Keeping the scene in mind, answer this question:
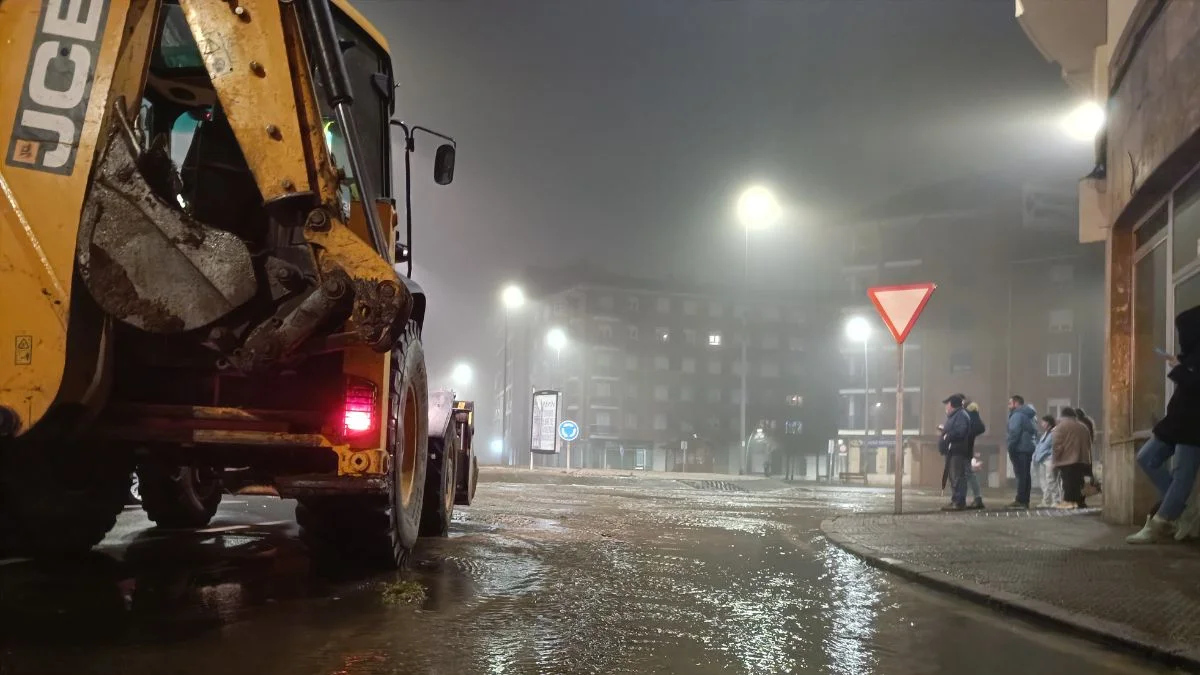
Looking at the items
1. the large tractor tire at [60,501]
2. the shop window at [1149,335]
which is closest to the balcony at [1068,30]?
the shop window at [1149,335]

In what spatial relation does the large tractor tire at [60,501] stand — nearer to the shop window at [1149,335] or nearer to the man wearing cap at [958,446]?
the shop window at [1149,335]

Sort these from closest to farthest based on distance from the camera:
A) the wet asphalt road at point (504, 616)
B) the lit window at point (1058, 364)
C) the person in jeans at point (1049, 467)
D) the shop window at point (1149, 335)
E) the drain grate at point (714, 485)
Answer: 1. the wet asphalt road at point (504, 616)
2. the shop window at point (1149, 335)
3. the person in jeans at point (1049, 467)
4. the drain grate at point (714, 485)
5. the lit window at point (1058, 364)

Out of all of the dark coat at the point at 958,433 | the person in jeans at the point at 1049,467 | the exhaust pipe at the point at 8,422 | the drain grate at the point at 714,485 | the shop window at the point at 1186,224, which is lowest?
the drain grate at the point at 714,485

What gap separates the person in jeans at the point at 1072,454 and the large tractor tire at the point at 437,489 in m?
10.0

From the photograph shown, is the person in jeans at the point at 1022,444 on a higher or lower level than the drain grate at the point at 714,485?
higher

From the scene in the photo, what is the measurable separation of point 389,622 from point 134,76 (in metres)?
2.97

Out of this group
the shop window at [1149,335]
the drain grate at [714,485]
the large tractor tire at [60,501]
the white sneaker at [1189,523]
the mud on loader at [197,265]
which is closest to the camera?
the mud on loader at [197,265]

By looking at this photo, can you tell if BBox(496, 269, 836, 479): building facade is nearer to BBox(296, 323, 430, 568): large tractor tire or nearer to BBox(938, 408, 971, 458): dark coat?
BBox(938, 408, 971, 458): dark coat

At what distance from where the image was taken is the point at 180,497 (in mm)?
8586

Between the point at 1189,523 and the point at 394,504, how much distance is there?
6745 mm

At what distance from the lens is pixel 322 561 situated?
6.77 meters

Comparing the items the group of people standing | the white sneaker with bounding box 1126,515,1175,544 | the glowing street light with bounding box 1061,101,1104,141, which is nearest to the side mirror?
the white sneaker with bounding box 1126,515,1175,544

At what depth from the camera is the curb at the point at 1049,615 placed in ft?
14.3

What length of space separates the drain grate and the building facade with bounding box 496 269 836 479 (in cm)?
6014
